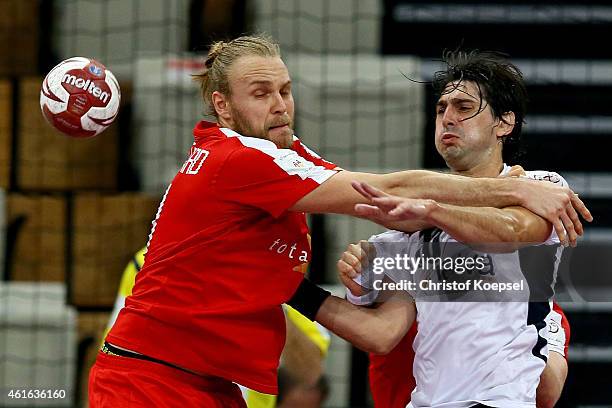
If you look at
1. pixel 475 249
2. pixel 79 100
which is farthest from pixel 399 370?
pixel 79 100

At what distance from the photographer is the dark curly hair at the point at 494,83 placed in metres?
3.76

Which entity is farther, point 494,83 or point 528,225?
point 494,83

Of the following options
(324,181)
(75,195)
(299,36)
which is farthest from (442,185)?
(299,36)

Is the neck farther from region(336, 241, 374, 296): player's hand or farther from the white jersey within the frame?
region(336, 241, 374, 296): player's hand

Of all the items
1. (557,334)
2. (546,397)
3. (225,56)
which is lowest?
(546,397)

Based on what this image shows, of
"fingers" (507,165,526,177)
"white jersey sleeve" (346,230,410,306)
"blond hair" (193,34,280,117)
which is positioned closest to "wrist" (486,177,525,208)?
"fingers" (507,165,526,177)

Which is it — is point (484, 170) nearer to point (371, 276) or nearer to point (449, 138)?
point (449, 138)

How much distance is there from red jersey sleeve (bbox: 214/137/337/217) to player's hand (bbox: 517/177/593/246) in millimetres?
595

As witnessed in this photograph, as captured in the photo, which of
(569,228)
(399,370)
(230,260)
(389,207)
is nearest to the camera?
(389,207)

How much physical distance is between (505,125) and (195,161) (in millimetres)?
1058

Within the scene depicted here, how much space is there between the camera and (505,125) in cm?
377

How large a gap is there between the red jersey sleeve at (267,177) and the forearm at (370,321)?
0.47 meters

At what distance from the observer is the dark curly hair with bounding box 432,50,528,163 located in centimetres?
376

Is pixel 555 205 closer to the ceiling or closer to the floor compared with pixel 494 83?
closer to the floor
